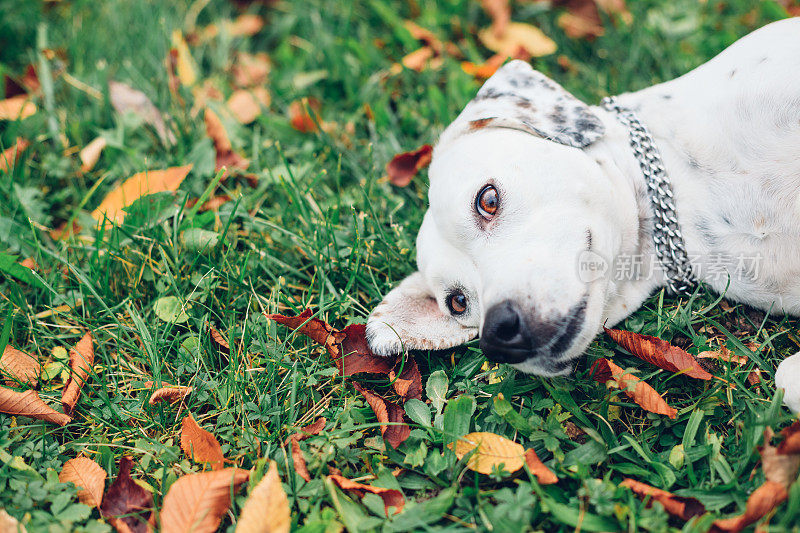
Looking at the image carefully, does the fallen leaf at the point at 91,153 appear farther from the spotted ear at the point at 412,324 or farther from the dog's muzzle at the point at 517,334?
the dog's muzzle at the point at 517,334

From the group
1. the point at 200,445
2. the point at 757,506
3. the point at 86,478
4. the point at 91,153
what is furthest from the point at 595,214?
the point at 91,153

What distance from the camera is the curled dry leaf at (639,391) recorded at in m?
2.58

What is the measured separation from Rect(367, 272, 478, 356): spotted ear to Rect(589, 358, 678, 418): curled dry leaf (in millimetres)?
675

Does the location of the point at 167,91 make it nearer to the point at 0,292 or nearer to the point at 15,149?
the point at 15,149

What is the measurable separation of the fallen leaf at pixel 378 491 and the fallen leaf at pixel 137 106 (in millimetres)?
2831

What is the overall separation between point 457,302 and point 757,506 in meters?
1.50

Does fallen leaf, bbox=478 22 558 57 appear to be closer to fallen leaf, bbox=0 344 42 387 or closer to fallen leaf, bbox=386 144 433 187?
fallen leaf, bbox=386 144 433 187

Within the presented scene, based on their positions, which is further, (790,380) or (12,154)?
(12,154)

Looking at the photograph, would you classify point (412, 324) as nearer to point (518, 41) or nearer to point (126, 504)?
point (126, 504)

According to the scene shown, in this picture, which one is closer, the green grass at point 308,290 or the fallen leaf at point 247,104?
the green grass at point 308,290

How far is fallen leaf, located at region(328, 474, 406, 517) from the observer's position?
2.48 metres

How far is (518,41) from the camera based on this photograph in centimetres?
475

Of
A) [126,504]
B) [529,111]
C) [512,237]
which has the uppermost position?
[529,111]

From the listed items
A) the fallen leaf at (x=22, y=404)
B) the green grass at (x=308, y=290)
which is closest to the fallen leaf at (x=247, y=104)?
the green grass at (x=308, y=290)
